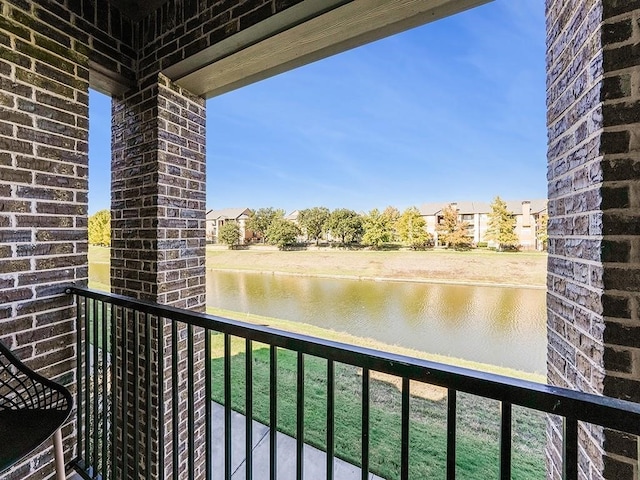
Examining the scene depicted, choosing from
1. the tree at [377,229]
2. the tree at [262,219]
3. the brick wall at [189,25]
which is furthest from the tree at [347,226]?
the brick wall at [189,25]

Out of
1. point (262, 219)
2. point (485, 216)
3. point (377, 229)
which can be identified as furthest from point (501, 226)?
point (262, 219)

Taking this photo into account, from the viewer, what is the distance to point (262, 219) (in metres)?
6.65

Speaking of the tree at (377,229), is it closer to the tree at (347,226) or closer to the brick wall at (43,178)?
the tree at (347,226)

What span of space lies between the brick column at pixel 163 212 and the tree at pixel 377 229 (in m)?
4.62

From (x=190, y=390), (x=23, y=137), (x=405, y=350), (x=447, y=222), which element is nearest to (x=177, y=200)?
(x=23, y=137)

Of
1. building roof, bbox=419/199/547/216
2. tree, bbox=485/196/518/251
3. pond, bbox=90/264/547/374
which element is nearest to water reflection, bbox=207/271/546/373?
pond, bbox=90/264/547/374

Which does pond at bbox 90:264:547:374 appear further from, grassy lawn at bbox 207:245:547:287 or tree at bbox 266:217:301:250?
tree at bbox 266:217:301:250

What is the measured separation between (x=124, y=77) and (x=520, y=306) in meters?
4.82

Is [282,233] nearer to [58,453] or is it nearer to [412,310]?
[412,310]

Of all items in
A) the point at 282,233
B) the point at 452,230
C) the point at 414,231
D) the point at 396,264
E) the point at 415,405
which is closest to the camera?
the point at 415,405

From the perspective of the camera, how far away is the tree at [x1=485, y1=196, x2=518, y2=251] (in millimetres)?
3992

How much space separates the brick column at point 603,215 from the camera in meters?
0.80

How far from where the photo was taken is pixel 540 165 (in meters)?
1.35

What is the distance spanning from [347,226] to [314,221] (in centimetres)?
78
